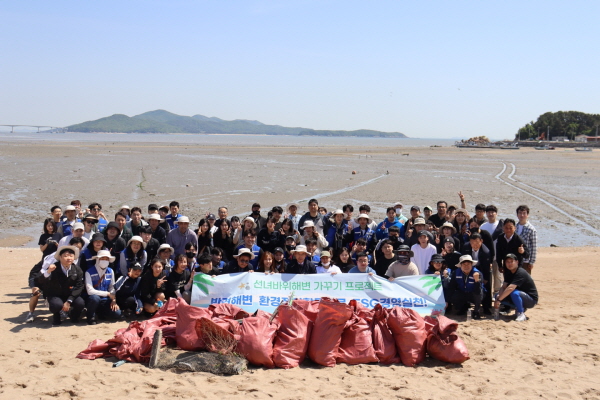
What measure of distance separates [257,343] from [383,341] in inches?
63.3

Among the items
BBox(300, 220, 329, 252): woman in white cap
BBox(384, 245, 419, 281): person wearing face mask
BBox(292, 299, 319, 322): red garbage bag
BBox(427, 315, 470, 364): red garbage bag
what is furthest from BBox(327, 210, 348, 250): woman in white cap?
BBox(427, 315, 470, 364): red garbage bag

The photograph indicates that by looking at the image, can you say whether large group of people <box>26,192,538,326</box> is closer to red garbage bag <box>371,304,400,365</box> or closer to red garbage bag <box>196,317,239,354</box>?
red garbage bag <box>371,304,400,365</box>

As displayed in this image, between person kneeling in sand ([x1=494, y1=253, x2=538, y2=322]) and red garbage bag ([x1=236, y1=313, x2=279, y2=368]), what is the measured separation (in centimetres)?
400

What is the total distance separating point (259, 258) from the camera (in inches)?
335

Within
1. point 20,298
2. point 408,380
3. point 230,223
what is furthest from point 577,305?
point 20,298

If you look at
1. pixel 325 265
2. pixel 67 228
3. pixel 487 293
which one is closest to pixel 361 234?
pixel 325 265

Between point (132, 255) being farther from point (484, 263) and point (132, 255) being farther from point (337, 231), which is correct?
point (484, 263)

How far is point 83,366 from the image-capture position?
604 centimetres

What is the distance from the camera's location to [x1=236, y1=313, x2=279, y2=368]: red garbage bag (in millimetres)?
6073

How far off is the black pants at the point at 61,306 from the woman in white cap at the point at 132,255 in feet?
2.77

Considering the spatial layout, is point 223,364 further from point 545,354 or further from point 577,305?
point 577,305

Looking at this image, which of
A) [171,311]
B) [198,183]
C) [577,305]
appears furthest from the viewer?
[198,183]

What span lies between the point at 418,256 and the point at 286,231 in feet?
7.87

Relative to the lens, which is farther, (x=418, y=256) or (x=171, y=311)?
(x=418, y=256)
